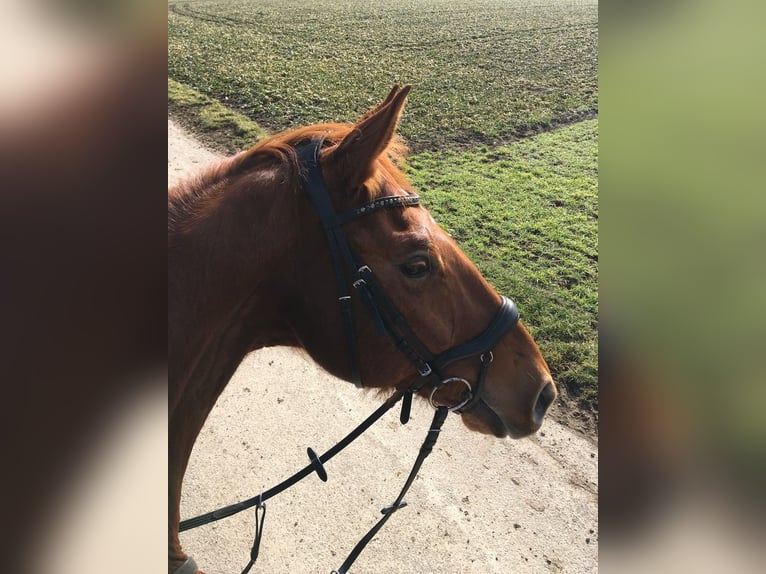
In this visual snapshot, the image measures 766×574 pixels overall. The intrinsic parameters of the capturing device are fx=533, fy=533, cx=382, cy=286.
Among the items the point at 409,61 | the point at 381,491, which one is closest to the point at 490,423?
the point at 381,491

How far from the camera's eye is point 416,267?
65.2 inches

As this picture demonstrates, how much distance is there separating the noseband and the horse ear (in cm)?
7

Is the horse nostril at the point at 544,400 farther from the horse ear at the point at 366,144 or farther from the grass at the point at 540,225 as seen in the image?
the grass at the point at 540,225

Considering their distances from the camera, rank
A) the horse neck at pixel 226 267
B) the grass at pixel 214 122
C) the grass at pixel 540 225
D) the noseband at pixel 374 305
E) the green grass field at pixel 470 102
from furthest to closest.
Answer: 1. the grass at pixel 214 122
2. the green grass field at pixel 470 102
3. the grass at pixel 540 225
4. the noseband at pixel 374 305
5. the horse neck at pixel 226 267

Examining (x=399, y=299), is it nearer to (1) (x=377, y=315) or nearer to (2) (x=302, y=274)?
(1) (x=377, y=315)

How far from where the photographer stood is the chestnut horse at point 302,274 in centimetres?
152

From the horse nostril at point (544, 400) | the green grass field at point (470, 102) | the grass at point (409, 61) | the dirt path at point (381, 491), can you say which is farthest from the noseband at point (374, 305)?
the grass at point (409, 61)

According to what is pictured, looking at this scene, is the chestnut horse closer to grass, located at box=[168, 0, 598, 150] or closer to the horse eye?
the horse eye

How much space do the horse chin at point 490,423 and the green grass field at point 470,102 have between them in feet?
8.38

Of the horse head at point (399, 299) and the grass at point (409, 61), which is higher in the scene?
the horse head at point (399, 299)

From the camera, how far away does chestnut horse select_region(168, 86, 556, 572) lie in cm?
152

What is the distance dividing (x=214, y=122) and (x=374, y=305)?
8.57 metres
